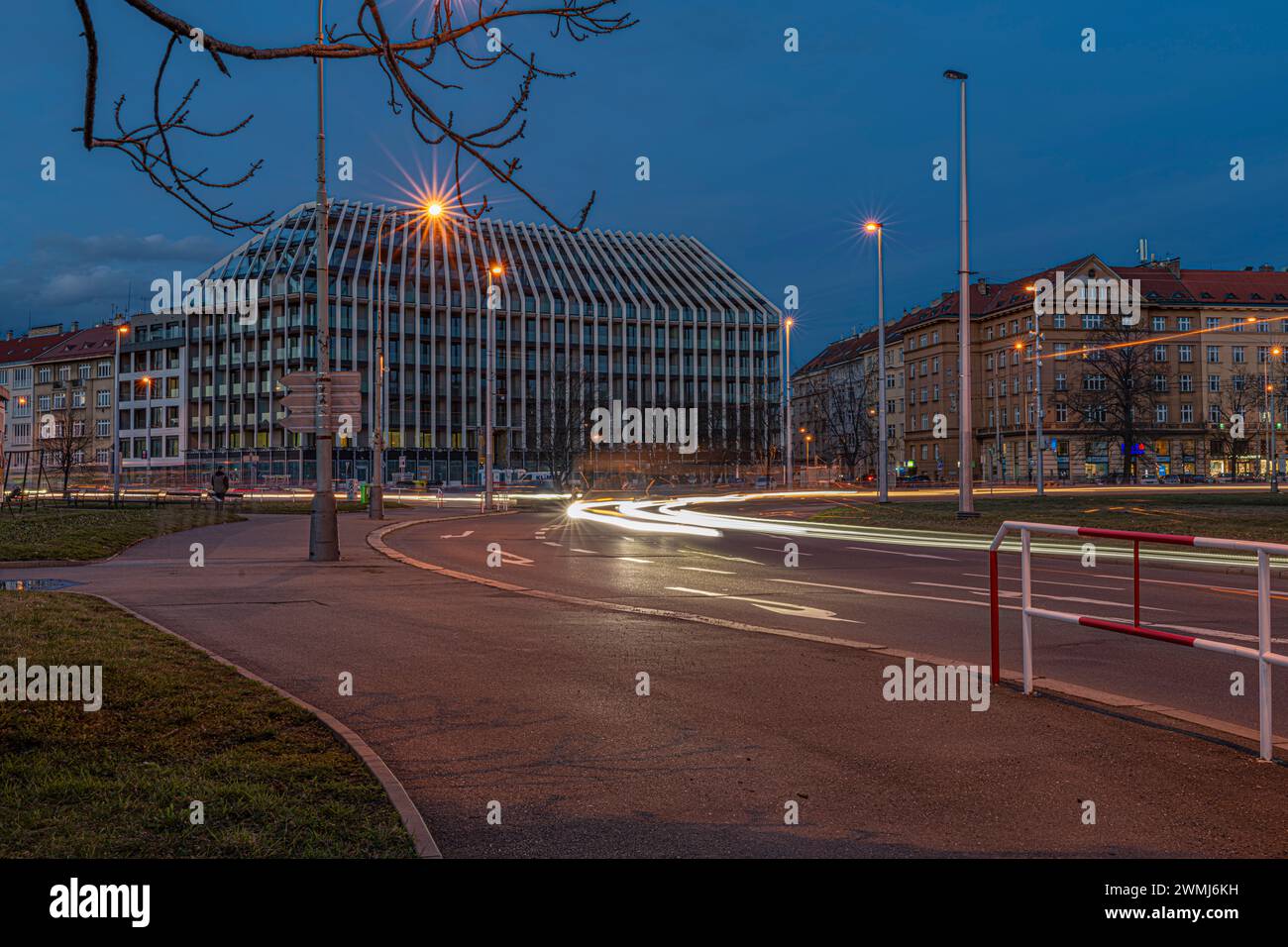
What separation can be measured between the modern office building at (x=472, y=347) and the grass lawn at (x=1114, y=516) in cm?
5114

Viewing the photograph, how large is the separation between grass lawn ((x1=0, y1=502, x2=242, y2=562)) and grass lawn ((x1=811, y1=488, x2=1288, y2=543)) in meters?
18.9

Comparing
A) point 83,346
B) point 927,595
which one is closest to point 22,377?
point 83,346

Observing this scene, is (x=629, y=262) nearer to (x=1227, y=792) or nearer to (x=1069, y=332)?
(x=1069, y=332)

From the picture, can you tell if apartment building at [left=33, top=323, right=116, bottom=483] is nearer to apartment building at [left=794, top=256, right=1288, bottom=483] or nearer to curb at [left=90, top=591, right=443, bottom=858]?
apartment building at [left=794, top=256, right=1288, bottom=483]

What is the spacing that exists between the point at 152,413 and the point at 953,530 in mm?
97234

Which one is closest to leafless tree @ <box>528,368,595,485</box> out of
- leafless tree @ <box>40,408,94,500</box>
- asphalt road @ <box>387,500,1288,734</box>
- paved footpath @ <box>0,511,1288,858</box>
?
leafless tree @ <box>40,408,94,500</box>

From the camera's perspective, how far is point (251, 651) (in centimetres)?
967

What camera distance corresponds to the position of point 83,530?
24641 millimetres

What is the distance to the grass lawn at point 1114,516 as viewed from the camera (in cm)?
2478

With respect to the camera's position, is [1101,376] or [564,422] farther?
[1101,376]
